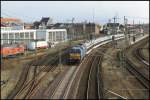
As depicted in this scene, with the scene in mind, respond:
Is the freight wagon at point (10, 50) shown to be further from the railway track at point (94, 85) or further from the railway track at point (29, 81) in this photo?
the railway track at point (94, 85)

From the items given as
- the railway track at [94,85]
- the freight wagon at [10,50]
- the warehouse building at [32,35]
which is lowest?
the railway track at [94,85]

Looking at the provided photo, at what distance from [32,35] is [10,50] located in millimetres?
27258

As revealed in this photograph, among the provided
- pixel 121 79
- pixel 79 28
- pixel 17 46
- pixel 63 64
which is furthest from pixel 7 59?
pixel 79 28

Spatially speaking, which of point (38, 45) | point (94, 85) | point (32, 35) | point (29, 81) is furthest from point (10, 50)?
point (94, 85)

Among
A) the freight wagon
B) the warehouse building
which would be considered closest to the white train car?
the warehouse building

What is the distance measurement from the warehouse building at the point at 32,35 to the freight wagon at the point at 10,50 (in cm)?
181

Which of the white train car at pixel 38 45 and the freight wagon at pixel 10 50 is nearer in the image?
the freight wagon at pixel 10 50

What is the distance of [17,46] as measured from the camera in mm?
61562

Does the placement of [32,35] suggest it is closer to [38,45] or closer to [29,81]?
[38,45]

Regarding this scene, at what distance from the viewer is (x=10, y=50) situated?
58.8m

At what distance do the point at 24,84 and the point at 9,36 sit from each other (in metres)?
38.9

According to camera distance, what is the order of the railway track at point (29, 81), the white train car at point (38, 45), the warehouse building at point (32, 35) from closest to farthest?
the railway track at point (29, 81) < the warehouse building at point (32, 35) < the white train car at point (38, 45)

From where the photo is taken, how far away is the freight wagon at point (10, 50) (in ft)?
187

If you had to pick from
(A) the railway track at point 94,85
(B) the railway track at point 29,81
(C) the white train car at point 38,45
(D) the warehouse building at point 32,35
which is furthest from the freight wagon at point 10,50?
(A) the railway track at point 94,85
